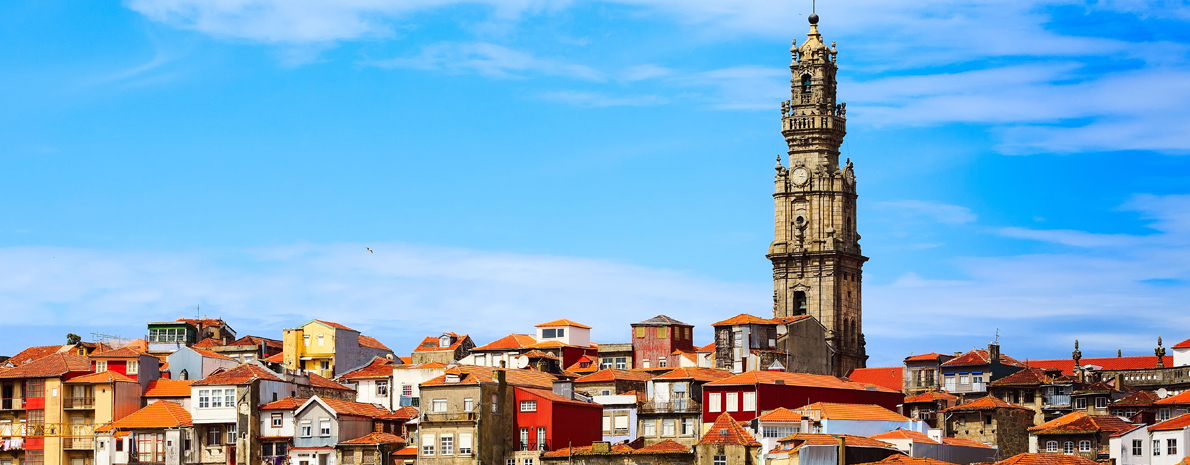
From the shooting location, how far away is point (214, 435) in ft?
421

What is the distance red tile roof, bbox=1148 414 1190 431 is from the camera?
356ft

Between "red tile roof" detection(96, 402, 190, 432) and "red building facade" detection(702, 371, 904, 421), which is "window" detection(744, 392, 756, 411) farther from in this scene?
"red tile roof" detection(96, 402, 190, 432)

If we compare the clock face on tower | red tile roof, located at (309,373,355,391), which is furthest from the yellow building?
the clock face on tower

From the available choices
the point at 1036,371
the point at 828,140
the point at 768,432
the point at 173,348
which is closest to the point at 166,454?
the point at 173,348

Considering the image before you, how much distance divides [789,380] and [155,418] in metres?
40.0

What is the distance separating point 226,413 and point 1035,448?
49.7m

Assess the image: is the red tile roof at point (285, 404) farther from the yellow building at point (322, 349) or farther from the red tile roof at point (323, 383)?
the yellow building at point (322, 349)

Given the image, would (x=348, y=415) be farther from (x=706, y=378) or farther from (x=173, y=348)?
(x=173, y=348)

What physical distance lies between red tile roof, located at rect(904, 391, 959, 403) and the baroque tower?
25104 millimetres

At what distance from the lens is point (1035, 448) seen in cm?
11812

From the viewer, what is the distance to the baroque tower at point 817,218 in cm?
16638

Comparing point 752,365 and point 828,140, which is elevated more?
point 828,140

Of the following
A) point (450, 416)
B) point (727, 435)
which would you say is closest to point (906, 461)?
point (727, 435)

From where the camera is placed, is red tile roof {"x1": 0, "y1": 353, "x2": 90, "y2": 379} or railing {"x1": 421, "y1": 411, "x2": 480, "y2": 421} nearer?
railing {"x1": 421, "y1": 411, "x2": 480, "y2": 421}
